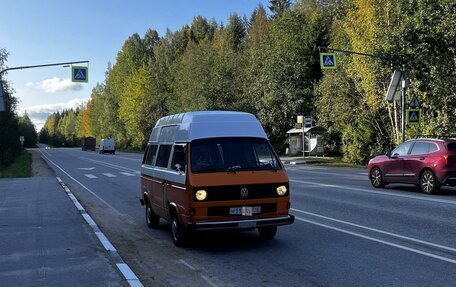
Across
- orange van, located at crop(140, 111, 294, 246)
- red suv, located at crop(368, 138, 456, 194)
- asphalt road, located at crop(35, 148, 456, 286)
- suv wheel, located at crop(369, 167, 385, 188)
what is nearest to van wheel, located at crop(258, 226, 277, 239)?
orange van, located at crop(140, 111, 294, 246)

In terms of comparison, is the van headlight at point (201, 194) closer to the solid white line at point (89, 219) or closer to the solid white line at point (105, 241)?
the solid white line at point (105, 241)

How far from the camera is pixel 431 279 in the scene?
6.16 m

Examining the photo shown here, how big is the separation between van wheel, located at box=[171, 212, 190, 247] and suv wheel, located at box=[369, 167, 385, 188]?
35.6ft

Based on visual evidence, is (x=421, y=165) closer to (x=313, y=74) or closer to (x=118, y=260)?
(x=118, y=260)

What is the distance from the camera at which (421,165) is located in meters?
15.9

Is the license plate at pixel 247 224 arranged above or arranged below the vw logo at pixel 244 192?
below

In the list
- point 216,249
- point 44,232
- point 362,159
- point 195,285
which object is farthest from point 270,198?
point 362,159

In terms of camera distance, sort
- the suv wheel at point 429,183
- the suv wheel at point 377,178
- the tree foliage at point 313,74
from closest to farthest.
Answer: the suv wheel at point 429,183, the suv wheel at point 377,178, the tree foliage at point 313,74

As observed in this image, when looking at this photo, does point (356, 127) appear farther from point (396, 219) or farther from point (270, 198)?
point (270, 198)

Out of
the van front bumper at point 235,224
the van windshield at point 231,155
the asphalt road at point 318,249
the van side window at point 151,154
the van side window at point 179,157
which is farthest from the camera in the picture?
the van side window at point 151,154

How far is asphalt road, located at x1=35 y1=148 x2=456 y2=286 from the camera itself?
253 inches

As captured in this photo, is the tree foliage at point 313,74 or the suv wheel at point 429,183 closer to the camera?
the suv wheel at point 429,183

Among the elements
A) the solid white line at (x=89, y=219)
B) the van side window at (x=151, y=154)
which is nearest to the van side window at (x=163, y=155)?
the van side window at (x=151, y=154)

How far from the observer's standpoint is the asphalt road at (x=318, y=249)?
641cm
